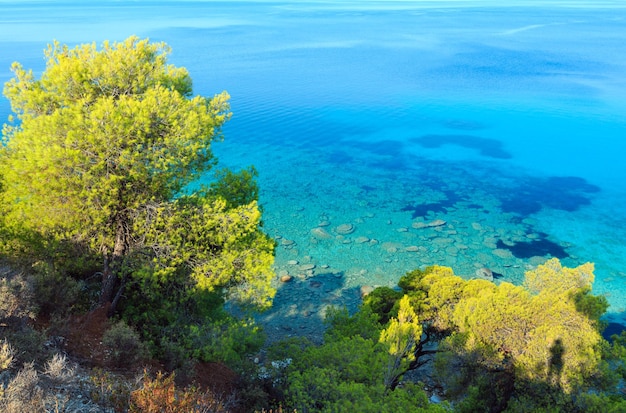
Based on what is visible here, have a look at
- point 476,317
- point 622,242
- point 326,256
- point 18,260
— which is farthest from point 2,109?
point 622,242

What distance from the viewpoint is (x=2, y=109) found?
5416 centimetres

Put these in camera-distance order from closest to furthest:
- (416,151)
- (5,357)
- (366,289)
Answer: (5,357) → (366,289) → (416,151)

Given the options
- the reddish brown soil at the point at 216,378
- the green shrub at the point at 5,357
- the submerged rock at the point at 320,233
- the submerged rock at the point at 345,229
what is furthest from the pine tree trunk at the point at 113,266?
the submerged rock at the point at 345,229

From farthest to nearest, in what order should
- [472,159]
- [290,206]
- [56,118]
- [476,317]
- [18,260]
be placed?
1. [472,159]
2. [290,206]
3. [476,317]
4. [18,260]
5. [56,118]

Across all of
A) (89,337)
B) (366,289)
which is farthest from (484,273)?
(89,337)

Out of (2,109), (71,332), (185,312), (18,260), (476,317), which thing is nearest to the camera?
(71,332)

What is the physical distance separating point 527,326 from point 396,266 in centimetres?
1454

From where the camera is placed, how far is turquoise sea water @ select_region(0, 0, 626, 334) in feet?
101

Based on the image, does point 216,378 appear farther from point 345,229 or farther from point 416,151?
point 416,151

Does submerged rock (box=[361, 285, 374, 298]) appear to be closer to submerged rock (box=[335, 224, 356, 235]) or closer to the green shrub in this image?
submerged rock (box=[335, 224, 356, 235])

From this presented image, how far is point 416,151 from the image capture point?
5278 cm

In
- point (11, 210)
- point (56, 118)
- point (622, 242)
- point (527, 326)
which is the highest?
point (56, 118)

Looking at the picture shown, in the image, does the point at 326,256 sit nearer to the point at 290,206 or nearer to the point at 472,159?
the point at 290,206

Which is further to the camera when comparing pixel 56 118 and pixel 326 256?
pixel 326 256
